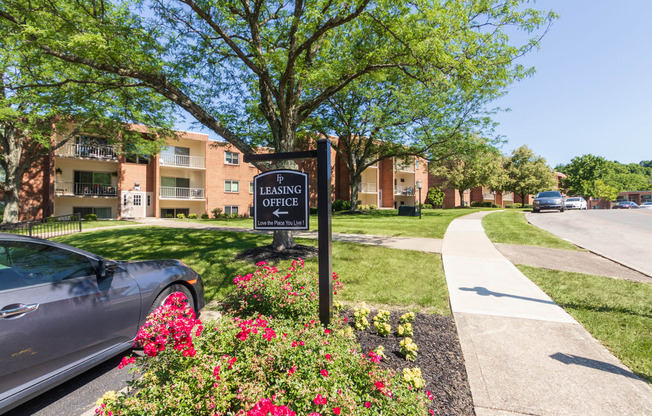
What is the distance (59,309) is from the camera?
2.65m

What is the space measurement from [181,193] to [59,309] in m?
27.8

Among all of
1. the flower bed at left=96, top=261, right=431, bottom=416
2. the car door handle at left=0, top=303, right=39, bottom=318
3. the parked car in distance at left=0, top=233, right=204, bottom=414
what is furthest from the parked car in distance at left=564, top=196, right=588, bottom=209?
the car door handle at left=0, top=303, right=39, bottom=318

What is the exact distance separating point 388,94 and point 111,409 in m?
20.6

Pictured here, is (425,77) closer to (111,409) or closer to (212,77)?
(212,77)

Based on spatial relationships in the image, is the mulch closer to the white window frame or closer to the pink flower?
the pink flower

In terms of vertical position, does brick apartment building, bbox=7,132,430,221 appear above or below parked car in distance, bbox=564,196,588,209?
above

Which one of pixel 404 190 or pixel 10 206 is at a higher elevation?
pixel 404 190

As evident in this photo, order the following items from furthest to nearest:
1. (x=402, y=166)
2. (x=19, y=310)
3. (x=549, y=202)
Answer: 1. (x=402, y=166)
2. (x=549, y=202)
3. (x=19, y=310)

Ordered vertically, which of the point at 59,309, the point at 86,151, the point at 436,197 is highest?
the point at 86,151

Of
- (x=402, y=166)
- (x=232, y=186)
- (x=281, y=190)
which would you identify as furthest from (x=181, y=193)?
(x=281, y=190)

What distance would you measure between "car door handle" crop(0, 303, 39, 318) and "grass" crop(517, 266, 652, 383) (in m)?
5.72

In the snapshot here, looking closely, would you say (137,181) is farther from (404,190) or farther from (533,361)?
(404,190)

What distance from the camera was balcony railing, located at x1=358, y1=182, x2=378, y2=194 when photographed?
35.4 metres

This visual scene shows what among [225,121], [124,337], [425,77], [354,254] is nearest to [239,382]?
[124,337]
